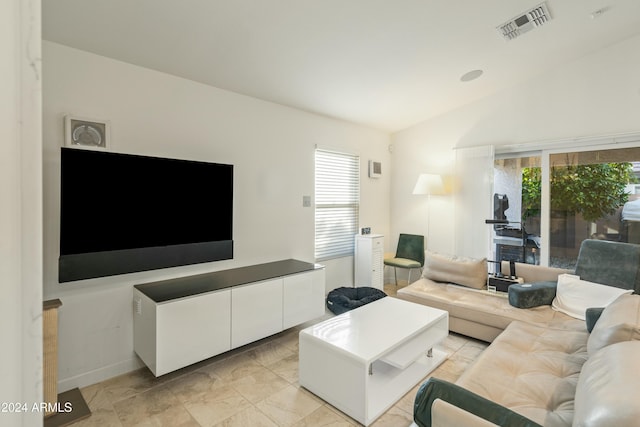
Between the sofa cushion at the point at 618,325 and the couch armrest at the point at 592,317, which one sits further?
the couch armrest at the point at 592,317

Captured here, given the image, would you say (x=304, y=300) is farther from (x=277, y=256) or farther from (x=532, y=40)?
(x=532, y=40)

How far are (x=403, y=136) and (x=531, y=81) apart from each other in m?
1.76

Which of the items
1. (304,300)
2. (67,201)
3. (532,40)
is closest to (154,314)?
(67,201)

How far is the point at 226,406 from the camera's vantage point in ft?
7.10

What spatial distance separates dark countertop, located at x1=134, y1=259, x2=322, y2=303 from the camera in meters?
2.44

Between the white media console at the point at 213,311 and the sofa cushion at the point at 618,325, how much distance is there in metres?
2.19

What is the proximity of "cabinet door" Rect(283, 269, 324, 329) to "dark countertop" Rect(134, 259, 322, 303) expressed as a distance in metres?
0.08

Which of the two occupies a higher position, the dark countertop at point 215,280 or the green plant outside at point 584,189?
the green plant outside at point 584,189

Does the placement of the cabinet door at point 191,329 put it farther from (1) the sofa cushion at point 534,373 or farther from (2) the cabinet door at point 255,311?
(1) the sofa cushion at point 534,373

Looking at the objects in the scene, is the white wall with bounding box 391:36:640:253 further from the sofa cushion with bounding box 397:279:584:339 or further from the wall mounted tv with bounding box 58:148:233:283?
the wall mounted tv with bounding box 58:148:233:283

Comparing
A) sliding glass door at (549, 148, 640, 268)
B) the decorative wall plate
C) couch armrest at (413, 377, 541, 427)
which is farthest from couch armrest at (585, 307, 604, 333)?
the decorative wall plate

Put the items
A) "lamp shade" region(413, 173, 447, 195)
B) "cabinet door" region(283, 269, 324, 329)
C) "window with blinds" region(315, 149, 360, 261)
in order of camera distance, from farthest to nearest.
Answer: "lamp shade" region(413, 173, 447, 195) → "window with blinds" region(315, 149, 360, 261) → "cabinet door" region(283, 269, 324, 329)
